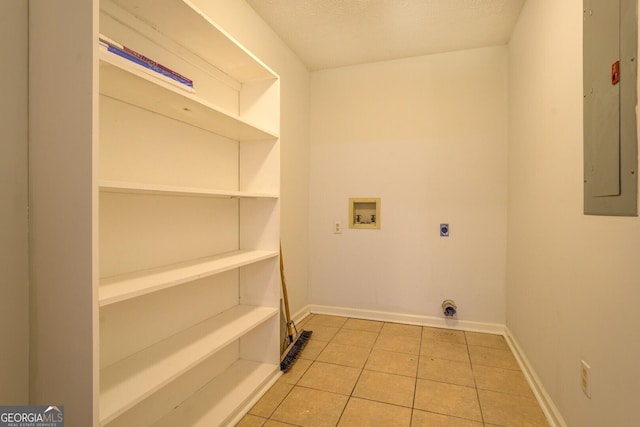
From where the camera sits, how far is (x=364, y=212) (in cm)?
297

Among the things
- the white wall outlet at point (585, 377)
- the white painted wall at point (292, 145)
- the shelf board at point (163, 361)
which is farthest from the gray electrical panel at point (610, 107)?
the white painted wall at point (292, 145)

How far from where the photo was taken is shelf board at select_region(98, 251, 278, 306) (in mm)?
965

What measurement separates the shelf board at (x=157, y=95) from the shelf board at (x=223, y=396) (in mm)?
1394

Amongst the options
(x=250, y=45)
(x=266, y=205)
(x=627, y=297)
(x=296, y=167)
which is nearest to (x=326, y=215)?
(x=296, y=167)

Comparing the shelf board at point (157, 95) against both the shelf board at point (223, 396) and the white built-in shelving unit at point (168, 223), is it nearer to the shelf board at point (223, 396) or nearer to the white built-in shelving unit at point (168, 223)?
the white built-in shelving unit at point (168, 223)

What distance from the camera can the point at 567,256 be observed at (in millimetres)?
1378

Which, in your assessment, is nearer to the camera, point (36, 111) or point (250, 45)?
point (36, 111)

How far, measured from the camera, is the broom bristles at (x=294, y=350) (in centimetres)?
195

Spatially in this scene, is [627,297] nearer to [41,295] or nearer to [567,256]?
[567,256]

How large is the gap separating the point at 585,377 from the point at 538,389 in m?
0.61

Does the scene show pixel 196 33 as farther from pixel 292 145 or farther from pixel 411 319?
pixel 411 319

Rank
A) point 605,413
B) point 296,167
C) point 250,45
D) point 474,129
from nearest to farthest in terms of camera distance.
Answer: point 605,413, point 250,45, point 474,129, point 296,167

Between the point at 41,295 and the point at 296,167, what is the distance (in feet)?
6.86

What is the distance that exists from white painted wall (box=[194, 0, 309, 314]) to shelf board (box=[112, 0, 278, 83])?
1.60 ft
